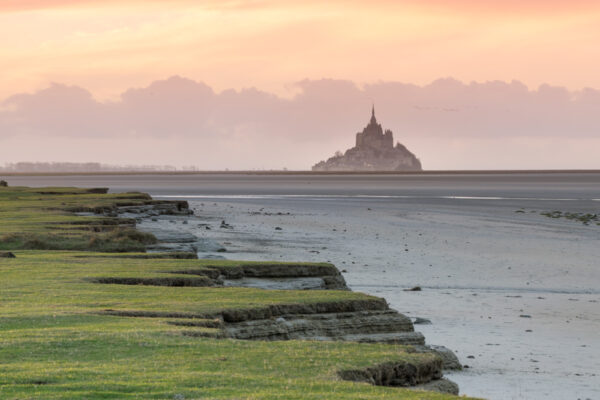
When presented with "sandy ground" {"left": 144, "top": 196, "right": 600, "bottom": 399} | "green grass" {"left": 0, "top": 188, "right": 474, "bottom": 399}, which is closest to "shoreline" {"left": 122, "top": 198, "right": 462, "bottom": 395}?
"green grass" {"left": 0, "top": 188, "right": 474, "bottom": 399}

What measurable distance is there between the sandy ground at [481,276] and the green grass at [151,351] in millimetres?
3647

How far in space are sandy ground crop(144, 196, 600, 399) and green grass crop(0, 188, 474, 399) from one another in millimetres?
3647

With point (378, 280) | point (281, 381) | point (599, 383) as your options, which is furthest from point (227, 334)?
point (378, 280)

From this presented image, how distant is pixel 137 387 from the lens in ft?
34.3

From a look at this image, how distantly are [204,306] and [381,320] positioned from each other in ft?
12.5

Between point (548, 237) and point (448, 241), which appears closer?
point (448, 241)

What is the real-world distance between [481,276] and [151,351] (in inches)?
874

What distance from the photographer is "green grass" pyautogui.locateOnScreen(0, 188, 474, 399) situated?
412 inches

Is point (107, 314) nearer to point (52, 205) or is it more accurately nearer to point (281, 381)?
point (281, 381)

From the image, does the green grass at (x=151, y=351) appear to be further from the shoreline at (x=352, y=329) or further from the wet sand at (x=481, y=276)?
the wet sand at (x=481, y=276)

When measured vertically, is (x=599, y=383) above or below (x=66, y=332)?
below

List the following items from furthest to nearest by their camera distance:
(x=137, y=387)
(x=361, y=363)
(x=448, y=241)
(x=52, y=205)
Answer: (x=52, y=205), (x=448, y=241), (x=361, y=363), (x=137, y=387)

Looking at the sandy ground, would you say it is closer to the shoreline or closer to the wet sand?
the wet sand

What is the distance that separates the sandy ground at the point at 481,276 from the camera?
17.7 meters
